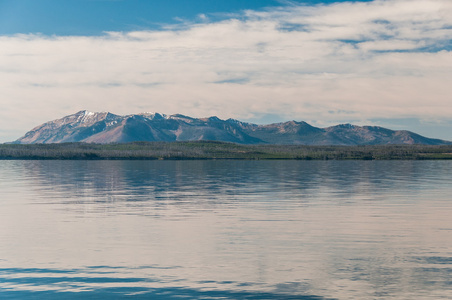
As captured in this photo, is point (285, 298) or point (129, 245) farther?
point (129, 245)

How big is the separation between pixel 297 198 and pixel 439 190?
2654 cm

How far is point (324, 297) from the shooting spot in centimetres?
2239

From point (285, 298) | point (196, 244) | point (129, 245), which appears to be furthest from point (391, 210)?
point (285, 298)

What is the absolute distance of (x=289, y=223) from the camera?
1698 inches

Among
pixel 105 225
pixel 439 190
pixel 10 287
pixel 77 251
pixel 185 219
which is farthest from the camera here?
pixel 439 190

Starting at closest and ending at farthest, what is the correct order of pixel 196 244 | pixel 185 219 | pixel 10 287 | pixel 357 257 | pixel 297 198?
pixel 10 287, pixel 357 257, pixel 196 244, pixel 185 219, pixel 297 198

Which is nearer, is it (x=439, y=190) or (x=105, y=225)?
(x=105, y=225)

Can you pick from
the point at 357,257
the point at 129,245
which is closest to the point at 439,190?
the point at 357,257

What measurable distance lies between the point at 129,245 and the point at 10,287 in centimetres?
1051

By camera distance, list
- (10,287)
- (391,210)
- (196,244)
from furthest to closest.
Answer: (391,210) < (196,244) < (10,287)

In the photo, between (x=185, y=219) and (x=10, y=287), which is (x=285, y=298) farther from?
(x=185, y=219)

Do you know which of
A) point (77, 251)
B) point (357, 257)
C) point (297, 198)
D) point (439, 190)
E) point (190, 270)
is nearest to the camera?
point (190, 270)

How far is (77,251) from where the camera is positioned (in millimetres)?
32156

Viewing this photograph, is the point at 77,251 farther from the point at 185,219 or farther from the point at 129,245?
the point at 185,219
